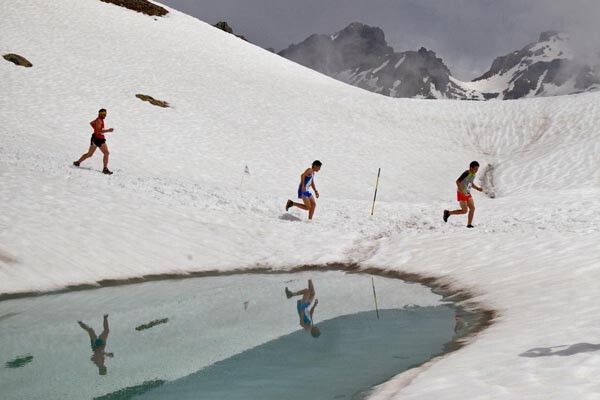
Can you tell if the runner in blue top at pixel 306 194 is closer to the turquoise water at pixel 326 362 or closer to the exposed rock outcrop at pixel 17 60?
the turquoise water at pixel 326 362

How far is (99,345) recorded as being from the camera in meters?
7.82

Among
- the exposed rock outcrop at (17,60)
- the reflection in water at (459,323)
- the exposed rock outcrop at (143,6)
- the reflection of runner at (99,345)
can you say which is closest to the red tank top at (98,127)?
the reflection of runner at (99,345)

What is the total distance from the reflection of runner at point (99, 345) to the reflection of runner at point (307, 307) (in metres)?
2.85

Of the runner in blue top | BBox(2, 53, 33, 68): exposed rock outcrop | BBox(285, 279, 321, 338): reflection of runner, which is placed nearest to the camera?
BBox(285, 279, 321, 338): reflection of runner

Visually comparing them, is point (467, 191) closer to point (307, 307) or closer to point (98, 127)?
point (307, 307)

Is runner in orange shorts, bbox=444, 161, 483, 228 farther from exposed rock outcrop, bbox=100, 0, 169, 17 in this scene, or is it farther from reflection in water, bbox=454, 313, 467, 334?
exposed rock outcrop, bbox=100, 0, 169, 17

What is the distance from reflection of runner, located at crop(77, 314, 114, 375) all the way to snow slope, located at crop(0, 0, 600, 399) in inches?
123

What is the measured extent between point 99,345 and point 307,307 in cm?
375

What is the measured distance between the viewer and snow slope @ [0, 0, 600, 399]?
935 cm

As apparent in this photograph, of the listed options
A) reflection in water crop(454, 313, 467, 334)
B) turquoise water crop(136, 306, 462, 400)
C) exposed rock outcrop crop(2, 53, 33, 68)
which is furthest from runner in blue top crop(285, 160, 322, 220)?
exposed rock outcrop crop(2, 53, 33, 68)

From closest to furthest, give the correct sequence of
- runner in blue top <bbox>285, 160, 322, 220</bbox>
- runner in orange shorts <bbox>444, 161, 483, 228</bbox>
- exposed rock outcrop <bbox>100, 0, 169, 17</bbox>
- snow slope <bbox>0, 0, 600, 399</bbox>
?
snow slope <bbox>0, 0, 600, 399</bbox> → runner in orange shorts <bbox>444, 161, 483, 228</bbox> → runner in blue top <bbox>285, 160, 322, 220</bbox> → exposed rock outcrop <bbox>100, 0, 169, 17</bbox>

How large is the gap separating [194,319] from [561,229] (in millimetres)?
10069

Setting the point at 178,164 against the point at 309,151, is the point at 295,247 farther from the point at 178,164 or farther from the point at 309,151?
the point at 309,151

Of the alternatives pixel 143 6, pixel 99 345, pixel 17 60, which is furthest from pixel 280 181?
pixel 143 6
